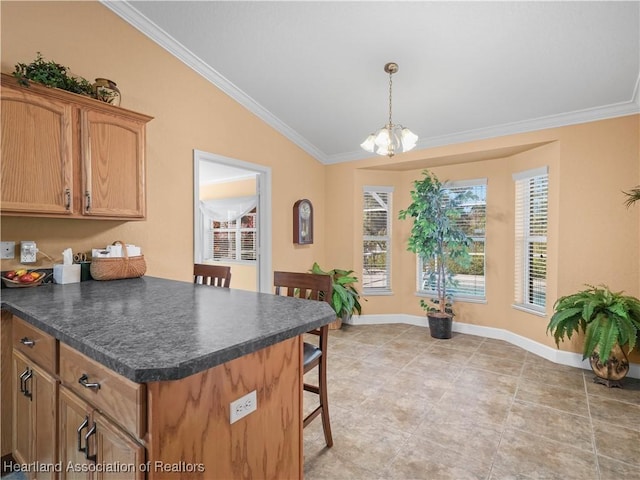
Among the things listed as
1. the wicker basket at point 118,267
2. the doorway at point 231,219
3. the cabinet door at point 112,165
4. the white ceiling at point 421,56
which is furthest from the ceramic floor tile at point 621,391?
the doorway at point 231,219

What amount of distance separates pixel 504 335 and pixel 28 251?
4837mm

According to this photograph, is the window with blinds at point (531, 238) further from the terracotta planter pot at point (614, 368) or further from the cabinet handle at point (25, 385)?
the cabinet handle at point (25, 385)

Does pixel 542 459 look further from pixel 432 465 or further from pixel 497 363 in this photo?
pixel 497 363

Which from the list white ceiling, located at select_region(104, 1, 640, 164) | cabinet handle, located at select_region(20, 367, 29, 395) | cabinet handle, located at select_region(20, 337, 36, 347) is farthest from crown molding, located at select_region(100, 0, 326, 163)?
cabinet handle, located at select_region(20, 367, 29, 395)

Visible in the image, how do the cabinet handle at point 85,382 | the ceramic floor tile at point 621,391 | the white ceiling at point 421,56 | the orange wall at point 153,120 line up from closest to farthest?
the cabinet handle at point 85,382
the orange wall at point 153,120
the white ceiling at point 421,56
the ceramic floor tile at point 621,391

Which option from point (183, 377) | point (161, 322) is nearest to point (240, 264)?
point (161, 322)

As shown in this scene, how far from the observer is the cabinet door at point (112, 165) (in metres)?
2.22

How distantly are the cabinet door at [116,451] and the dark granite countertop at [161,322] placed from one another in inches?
8.8

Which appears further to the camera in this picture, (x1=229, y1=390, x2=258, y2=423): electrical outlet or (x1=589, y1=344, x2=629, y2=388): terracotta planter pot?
(x1=589, y1=344, x2=629, y2=388): terracotta planter pot

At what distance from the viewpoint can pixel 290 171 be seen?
4500mm

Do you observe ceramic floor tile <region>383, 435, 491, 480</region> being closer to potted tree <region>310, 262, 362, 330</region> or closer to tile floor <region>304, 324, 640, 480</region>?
tile floor <region>304, 324, 640, 480</region>

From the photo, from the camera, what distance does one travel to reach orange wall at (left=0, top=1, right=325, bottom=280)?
2.30 m

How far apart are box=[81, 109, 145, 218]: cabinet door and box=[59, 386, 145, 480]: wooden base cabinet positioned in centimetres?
139

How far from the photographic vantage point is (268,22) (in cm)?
273
